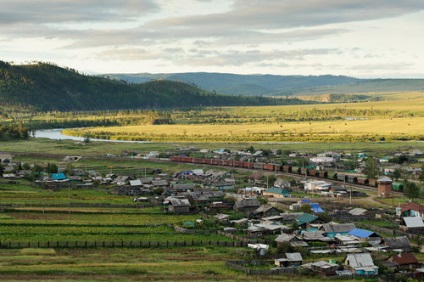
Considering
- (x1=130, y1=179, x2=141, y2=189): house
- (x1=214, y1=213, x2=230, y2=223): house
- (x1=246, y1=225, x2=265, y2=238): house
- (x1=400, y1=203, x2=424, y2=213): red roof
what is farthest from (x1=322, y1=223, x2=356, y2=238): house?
(x1=130, y1=179, x2=141, y2=189): house

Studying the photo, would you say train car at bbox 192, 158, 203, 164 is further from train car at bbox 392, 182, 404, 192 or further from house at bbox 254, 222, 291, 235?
house at bbox 254, 222, 291, 235

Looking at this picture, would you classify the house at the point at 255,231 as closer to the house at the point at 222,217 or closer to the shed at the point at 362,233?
the house at the point at 222,217

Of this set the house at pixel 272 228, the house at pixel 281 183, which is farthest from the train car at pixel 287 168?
the house at pixel 272 228

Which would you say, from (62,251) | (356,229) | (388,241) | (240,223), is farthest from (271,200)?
(62,251)

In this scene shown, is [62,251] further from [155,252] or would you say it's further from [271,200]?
[271,200]

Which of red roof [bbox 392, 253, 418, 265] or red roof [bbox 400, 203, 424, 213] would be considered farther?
red roof [bbox 400, 203, 424, 213]
